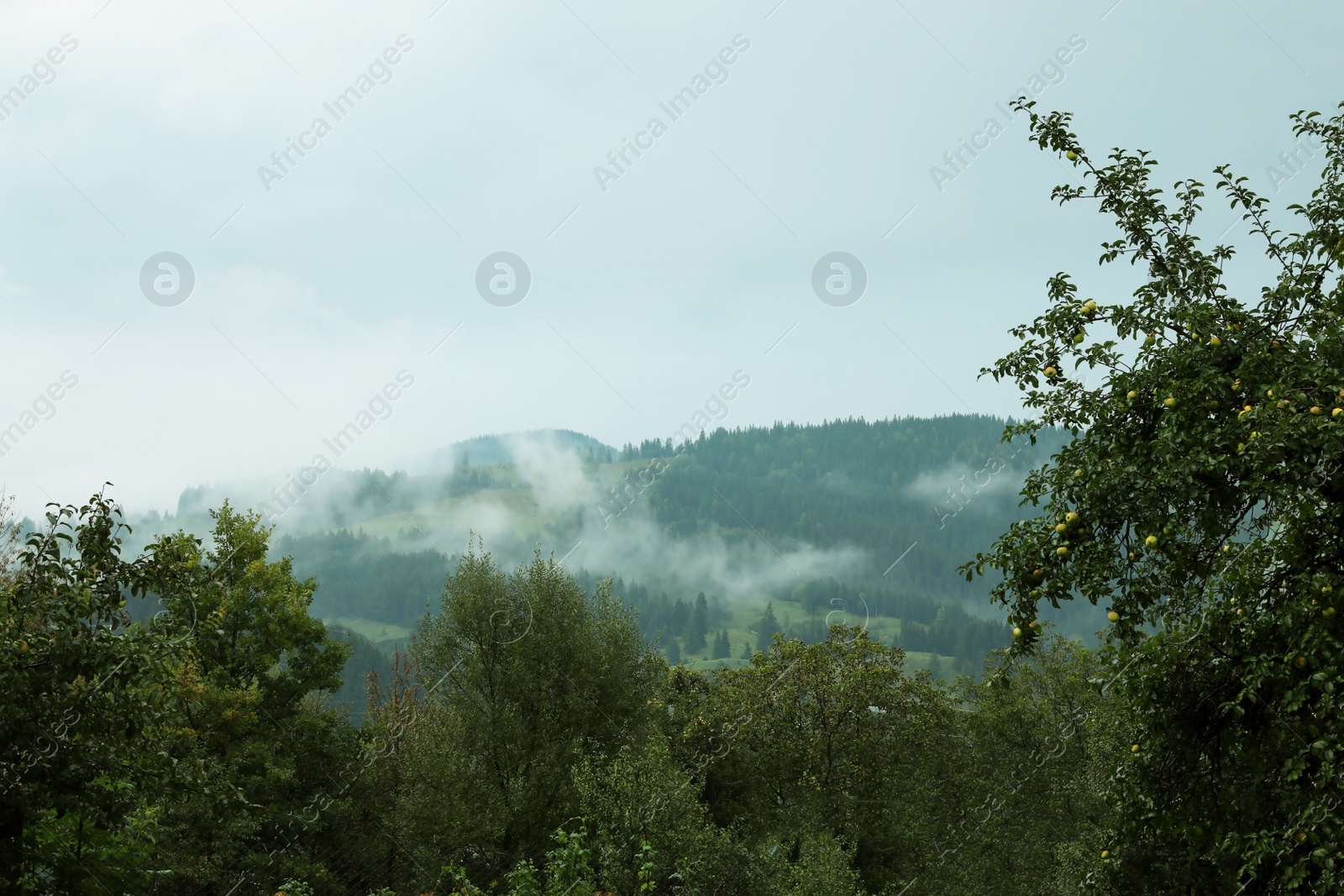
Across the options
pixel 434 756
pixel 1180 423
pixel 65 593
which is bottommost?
pixel 434 756

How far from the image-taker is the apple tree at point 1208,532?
17.6 ft

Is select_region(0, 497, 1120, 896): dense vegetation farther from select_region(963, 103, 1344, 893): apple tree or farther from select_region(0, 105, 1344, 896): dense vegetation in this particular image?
select_region(963, 103, 1344, 893): apple tree

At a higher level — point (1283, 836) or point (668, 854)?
point (1283, 836)

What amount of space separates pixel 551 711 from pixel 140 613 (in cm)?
10407

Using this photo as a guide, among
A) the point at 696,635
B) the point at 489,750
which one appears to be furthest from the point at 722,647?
the point at 489,750

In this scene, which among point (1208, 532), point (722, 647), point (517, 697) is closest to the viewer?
point (1208, 532)

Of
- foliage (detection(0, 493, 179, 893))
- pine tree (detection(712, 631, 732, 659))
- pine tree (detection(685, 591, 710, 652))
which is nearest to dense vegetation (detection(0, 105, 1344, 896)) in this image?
foliage (detection(0, 493, 179, 893))

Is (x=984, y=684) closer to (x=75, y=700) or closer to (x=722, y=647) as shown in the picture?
(x=75, y=700)

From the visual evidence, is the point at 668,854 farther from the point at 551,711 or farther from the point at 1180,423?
the point at 551,711

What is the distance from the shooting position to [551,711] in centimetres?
2830

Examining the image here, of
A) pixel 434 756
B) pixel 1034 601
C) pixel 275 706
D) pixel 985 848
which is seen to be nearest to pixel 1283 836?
pixel 1034 601

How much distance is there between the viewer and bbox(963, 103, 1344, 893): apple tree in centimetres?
538

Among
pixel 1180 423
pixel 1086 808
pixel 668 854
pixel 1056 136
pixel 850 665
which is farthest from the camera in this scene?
pixel 850 665

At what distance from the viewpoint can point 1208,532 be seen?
636cm
